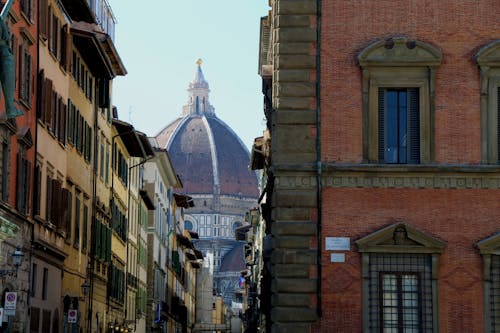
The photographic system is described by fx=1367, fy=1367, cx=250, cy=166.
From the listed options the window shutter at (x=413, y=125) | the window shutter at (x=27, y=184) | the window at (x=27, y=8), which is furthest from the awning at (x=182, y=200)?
the window shutter at (x=413, y=125)

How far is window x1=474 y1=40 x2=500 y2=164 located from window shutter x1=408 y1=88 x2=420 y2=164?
5.18 ft

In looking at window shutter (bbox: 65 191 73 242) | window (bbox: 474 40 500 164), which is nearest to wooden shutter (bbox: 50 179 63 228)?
window shutter (bbox: 65 191 73 242)

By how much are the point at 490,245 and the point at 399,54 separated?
5.15 meters

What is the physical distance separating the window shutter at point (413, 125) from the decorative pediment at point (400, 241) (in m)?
1.82

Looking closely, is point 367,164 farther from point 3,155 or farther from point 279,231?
point 3,155

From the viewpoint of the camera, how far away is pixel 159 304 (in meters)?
93.0

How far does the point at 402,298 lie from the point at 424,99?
490 centimetres

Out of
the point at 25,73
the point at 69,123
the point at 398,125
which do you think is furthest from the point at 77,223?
the point at 398,125

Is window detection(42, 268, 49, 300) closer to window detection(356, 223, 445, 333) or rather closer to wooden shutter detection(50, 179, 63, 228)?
wooden shutter detection(50, 179, 63, 228)

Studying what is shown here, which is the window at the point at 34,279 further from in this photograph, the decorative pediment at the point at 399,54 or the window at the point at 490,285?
the window at the point at 490,285

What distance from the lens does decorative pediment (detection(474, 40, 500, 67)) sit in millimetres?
33375

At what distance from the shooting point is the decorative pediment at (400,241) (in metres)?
32.8

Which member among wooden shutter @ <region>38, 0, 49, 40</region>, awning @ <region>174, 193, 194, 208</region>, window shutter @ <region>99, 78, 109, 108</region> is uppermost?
→ awning @ <region>174, 193, 194, 208</region>

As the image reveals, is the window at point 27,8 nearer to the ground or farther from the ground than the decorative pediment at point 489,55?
farther from the ground
